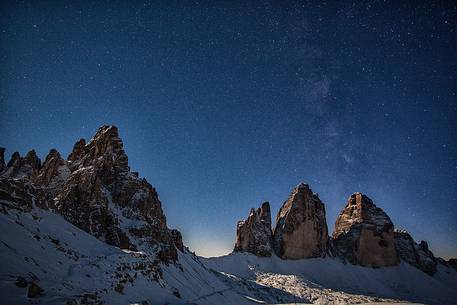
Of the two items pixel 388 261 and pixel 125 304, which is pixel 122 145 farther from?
pixel 388 261

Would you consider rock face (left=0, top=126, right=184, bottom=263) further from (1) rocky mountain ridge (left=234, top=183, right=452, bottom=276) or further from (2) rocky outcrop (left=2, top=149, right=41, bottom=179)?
(1) rocky mountain ridge (left=234, top=183, right=452, bottom=276)

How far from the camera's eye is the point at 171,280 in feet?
112

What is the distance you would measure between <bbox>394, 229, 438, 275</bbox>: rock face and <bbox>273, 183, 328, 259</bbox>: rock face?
39.6 meters

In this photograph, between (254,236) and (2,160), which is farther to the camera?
(254,236)

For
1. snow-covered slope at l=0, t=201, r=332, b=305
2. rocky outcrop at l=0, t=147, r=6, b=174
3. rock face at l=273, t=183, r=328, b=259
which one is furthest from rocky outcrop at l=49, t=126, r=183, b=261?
rock face at l=273, t=183, r=328, b=259

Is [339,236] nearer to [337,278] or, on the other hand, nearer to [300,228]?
[300,228]

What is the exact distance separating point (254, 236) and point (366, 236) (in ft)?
150

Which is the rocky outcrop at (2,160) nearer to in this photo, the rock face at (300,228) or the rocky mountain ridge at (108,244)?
the rocky mountain ridge at (108,244)

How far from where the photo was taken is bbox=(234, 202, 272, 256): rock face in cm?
9725

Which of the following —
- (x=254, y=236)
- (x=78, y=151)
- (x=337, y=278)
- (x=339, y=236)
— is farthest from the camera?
(x=339, y=236)

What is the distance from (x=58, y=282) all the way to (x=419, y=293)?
11392 centimetres

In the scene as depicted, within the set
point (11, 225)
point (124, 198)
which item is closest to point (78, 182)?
point (124, 198)

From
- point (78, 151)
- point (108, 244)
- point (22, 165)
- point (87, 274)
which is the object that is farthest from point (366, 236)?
point (22, 165)

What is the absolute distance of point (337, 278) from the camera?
Answer: 91438 mm
